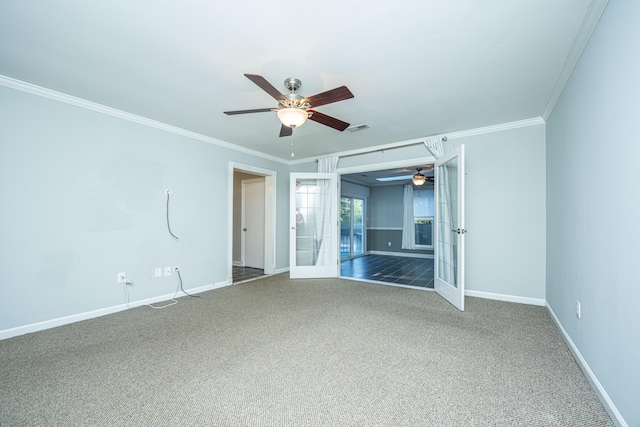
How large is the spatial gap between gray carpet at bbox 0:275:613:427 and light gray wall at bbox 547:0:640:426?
0.32m

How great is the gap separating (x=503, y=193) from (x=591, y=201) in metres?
2.03

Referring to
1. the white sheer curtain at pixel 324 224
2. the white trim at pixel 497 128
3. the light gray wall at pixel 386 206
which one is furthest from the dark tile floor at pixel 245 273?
the light gray wall at pixel 386 206

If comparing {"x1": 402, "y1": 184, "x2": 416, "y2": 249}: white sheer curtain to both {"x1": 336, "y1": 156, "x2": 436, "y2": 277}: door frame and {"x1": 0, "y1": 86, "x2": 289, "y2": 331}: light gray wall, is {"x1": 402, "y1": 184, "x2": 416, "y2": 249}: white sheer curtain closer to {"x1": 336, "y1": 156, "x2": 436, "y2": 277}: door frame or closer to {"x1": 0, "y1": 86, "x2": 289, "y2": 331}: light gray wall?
{"x1": 336, "y1": 156, "x2": 436, "y2": 277}: door frame

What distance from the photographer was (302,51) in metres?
2.14

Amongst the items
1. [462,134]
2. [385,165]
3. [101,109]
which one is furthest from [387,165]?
[101,109]

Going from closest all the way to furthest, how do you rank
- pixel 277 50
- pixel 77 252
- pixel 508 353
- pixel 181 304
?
pixel 277 50, pixel 508 353, pixel 77 252, pixel 181 304

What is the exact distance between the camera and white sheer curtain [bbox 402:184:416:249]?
28.4 ft

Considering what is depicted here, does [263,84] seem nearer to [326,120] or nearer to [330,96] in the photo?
[330,96]

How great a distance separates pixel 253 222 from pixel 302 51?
4.67 metres

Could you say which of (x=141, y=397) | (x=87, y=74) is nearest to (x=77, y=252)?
(x=87, y=74)

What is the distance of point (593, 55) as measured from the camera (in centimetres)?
188

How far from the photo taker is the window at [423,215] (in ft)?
28.0

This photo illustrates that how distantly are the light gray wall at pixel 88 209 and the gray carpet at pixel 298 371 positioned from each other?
400 millimetres

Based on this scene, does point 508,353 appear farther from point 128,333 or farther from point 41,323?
point 41,323
